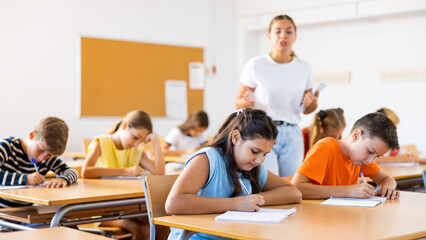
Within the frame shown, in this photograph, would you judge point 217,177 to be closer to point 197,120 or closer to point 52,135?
point 52,135

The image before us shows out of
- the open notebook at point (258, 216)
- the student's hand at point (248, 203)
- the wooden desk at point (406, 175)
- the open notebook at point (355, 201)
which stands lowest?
the wooden desk at point (406, 175)

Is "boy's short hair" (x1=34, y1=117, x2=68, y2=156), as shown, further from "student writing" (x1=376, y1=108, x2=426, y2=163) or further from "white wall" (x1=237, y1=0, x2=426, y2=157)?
"white wall" (x1=237, y1=0, x2=426, y2=157)

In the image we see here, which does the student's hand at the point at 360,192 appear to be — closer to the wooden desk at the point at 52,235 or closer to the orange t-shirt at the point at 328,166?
the orange t-shirt at the point at 328,166

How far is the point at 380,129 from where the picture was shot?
2.36 metres

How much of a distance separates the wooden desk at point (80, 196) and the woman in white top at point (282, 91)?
2.79ft

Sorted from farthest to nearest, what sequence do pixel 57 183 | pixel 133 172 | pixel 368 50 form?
pixel 368 50, pixel 133 172, pixel 57 183

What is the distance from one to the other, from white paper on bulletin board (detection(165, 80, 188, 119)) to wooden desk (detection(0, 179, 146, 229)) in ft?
12.6

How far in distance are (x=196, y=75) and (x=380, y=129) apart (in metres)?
4.79

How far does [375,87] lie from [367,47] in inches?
17.6

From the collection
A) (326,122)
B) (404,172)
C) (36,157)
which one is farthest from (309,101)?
(36,157)

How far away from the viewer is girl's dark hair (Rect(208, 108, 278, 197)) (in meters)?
2.06

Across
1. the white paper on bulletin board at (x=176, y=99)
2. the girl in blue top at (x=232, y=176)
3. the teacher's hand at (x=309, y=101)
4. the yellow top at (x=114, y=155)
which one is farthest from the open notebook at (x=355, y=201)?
the white paper on bulletin board at (x=176, y=99)

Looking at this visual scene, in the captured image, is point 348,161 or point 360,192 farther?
point 348,161

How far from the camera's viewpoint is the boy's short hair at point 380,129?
2355mm
